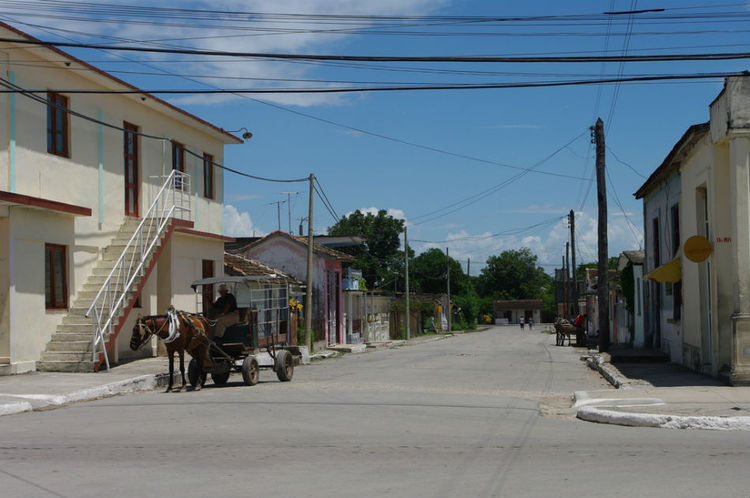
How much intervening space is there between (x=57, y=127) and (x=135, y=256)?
3978 mm

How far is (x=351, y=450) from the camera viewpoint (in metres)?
9.34

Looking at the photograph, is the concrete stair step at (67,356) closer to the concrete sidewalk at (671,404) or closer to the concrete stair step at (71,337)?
the concrete stair step at (71,337)

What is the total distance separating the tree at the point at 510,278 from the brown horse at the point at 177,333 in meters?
128

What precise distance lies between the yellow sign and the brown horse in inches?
403

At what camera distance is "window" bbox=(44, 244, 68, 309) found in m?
20.3

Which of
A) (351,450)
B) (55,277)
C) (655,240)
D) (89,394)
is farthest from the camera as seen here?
(655,240)

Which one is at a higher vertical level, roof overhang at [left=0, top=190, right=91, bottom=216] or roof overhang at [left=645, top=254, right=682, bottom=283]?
roof overhang at [left=0, top=190, right=91, bottom=216]

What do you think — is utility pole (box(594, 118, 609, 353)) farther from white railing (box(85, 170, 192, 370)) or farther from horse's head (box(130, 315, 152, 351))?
horse's head (box(130, 315, 152, 351))

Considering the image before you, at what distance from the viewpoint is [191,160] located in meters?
28.4

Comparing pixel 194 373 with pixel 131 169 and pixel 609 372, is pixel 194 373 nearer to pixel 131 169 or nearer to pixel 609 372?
pixel 131 169

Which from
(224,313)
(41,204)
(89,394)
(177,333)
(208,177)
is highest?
(208,177)

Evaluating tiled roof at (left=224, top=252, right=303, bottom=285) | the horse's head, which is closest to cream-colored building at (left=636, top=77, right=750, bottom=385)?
the horse's head

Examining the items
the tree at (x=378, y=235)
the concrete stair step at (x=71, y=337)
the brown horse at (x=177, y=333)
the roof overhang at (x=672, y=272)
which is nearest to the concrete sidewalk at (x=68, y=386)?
the concrete stair step at (x=71, y=337)

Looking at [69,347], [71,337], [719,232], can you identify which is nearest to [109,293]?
[71,337]
